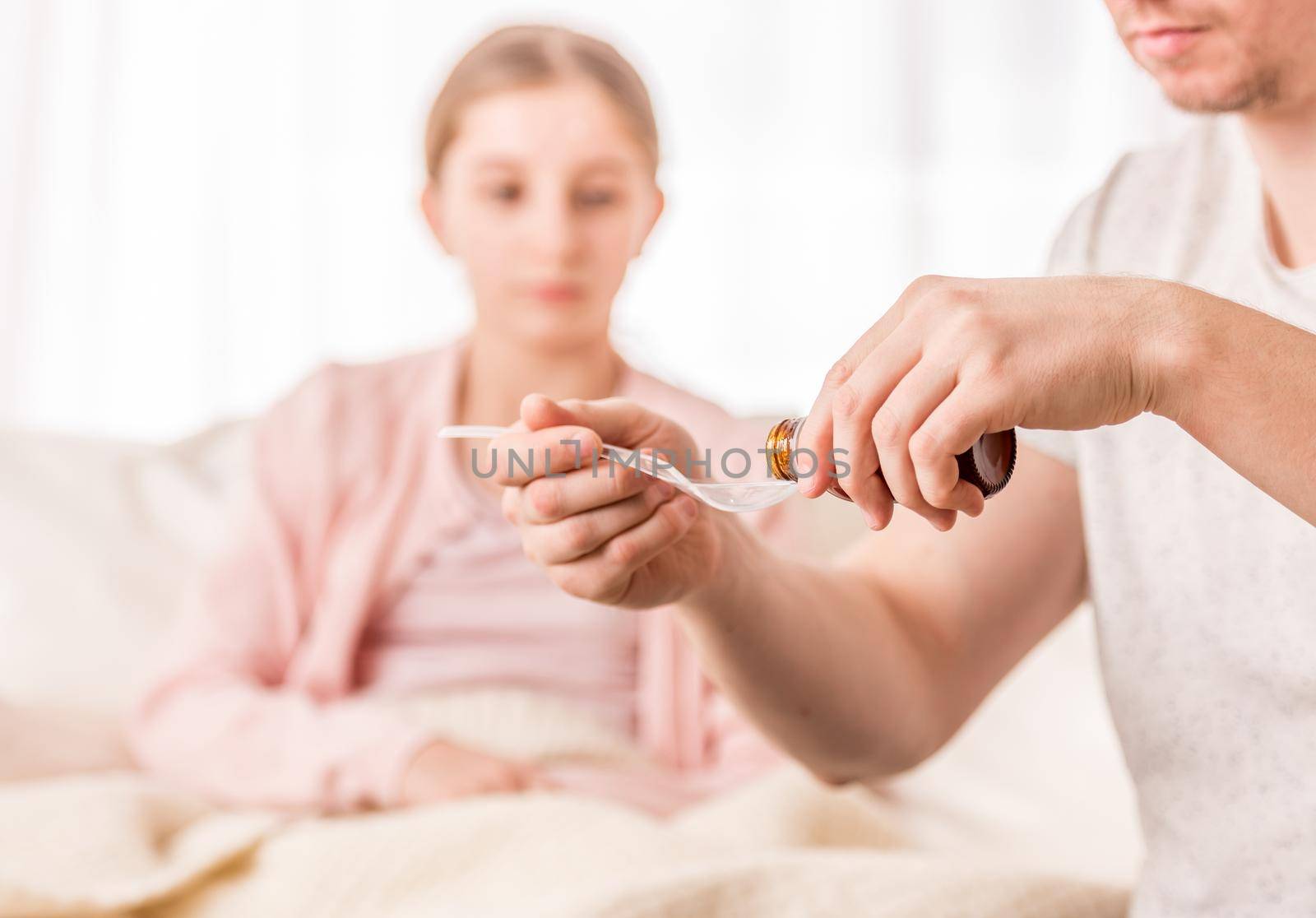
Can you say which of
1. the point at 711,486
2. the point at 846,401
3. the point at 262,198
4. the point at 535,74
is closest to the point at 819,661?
the point at 711,486

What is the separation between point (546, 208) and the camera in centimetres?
133

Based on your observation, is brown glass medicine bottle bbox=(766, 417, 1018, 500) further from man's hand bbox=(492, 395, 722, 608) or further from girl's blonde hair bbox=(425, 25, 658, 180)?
girl's blonde hair bbox=(425, 25, 658, 180)

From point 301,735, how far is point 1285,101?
0.89 meters

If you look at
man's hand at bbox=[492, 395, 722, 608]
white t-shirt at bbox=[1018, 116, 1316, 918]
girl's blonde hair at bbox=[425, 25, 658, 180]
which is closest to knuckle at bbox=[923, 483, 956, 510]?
man's hand at bbox=[492, 395, 722, 608]

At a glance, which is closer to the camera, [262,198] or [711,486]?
[711,486]

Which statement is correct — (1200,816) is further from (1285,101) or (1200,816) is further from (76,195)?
(76,195)

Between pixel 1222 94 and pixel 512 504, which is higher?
pixel 1222 94

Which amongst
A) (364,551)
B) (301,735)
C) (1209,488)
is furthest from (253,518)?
(1209,488)

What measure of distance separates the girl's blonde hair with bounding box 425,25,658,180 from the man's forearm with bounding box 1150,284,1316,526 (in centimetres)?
95

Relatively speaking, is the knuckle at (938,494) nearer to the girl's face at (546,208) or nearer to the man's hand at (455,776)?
the man's hand at (455,776)

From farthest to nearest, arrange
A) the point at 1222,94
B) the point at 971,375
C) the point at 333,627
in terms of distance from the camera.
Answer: the point at 333,627 → the point at 1222,94 → the point at 971,375

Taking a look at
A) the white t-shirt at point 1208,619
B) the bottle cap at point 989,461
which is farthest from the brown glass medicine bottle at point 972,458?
the white t-shirt at point 1208,619

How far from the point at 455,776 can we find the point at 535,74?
0.70 m

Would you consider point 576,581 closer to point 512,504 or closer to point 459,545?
point 512,504
